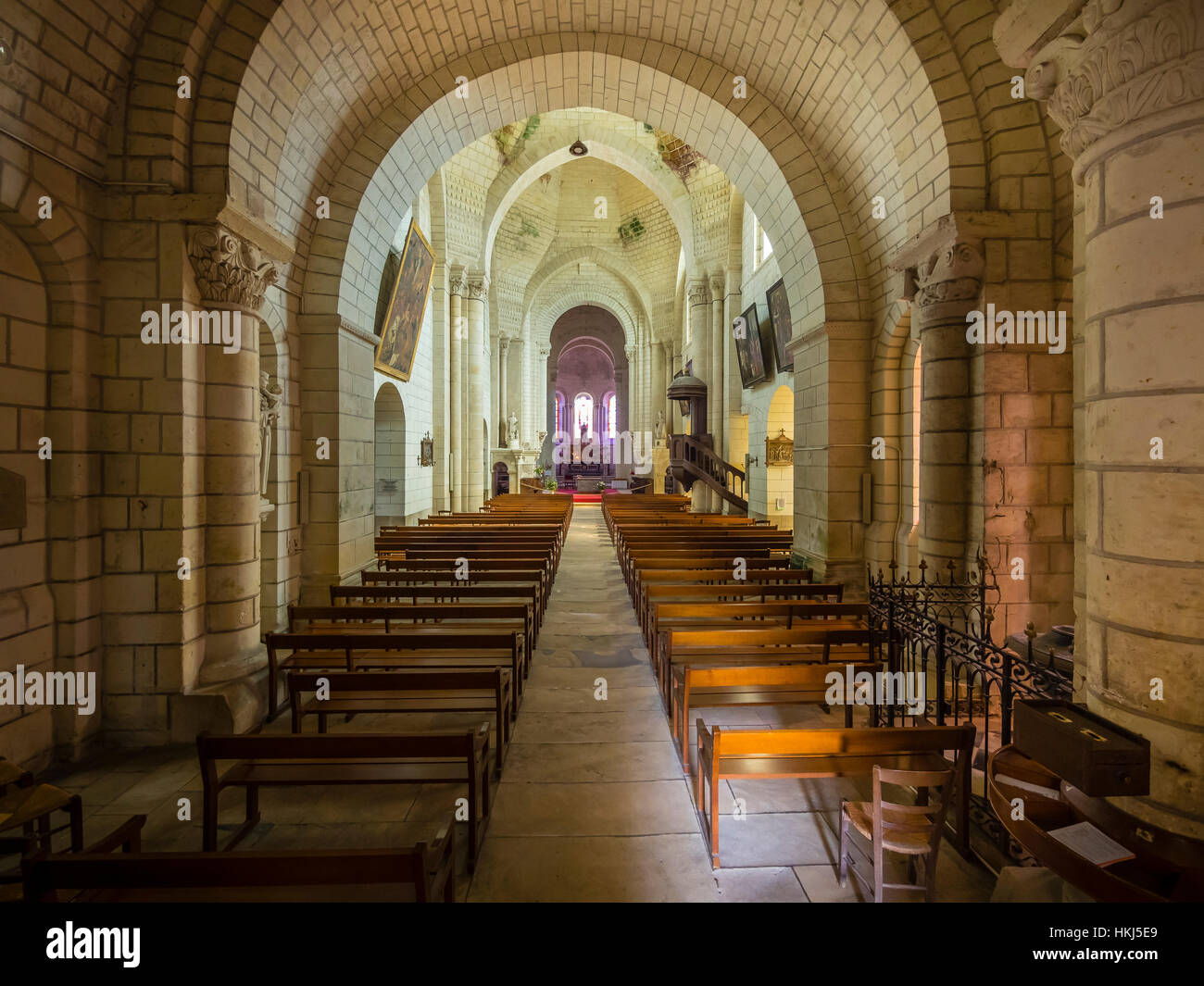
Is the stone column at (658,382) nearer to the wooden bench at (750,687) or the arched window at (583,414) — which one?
the arched window at (583,414)

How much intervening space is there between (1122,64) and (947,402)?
3.51 meters

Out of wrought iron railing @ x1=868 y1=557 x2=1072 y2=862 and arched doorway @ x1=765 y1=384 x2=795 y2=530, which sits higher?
arched doorway @ x1=765 y1=384 x2=795 y2=530

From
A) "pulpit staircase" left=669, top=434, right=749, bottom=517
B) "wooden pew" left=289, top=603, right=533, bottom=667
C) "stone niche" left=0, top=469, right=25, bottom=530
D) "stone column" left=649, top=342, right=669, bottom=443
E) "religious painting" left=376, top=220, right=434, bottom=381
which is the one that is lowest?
"wooden pew" left=289, top=603, right=533, bottom=667

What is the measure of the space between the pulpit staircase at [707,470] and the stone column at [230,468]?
37.2 feet

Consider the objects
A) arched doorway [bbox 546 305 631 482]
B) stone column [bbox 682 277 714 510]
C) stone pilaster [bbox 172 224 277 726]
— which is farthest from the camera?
arched doorway [bbox 546 305 631 482]

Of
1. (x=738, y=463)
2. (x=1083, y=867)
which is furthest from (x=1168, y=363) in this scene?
(x=738, y=463)

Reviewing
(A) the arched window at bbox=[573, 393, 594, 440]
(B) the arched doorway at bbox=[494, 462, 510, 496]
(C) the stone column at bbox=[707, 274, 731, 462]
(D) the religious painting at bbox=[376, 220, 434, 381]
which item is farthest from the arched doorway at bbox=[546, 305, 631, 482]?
(D) the religious painting at bbox=[376, 220, 434, 381]

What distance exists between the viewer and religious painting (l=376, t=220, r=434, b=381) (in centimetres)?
948

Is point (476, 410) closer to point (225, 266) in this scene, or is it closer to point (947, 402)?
point (225, 266)

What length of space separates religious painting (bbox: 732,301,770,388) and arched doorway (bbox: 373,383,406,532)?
7.43 m

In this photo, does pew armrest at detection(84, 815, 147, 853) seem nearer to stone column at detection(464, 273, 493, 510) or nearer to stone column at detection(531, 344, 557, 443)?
stone column at detection(464, 273, 493, 510)

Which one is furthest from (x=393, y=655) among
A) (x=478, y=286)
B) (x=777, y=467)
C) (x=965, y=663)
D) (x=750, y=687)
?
(x=478, y=286)
